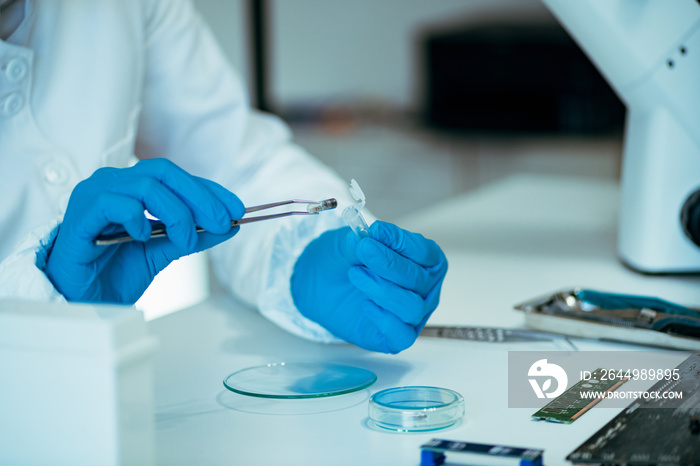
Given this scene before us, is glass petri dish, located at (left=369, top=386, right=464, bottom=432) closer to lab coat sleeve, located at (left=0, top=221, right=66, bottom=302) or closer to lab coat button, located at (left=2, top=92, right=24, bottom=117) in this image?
lab coat sleeve, located at (left=0, top=221, right=66, bottom=302)

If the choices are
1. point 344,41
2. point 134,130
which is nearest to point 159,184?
point 134,130

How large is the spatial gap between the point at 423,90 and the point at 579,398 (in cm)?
342

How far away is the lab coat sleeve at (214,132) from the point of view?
3.52ft

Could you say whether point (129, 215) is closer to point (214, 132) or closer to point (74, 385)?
point (74, 385)

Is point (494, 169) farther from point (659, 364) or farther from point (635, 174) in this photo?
point (659, 364)

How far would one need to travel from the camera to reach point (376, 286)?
2.41ft

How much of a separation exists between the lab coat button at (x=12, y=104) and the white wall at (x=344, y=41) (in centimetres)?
323

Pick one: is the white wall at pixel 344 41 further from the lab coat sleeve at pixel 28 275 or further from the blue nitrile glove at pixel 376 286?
the lab coat sleeve at pixel 28 275

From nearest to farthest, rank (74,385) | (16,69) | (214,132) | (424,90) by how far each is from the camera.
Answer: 1. (74,385)
2. (16,69)
3. (214,132)
4. (424,90)

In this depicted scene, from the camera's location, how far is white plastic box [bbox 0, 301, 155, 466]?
0.45 metres

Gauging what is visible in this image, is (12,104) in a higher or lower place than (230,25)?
lower

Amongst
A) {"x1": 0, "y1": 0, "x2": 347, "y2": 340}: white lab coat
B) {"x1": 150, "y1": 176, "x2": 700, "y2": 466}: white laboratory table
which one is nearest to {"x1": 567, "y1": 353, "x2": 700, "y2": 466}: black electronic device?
{"x1": 150, "y1": 176, "x2": 700, "y2": 466}: white laboratory table

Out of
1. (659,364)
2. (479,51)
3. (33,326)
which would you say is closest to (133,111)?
(33,326)

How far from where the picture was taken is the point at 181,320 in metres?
0.94
